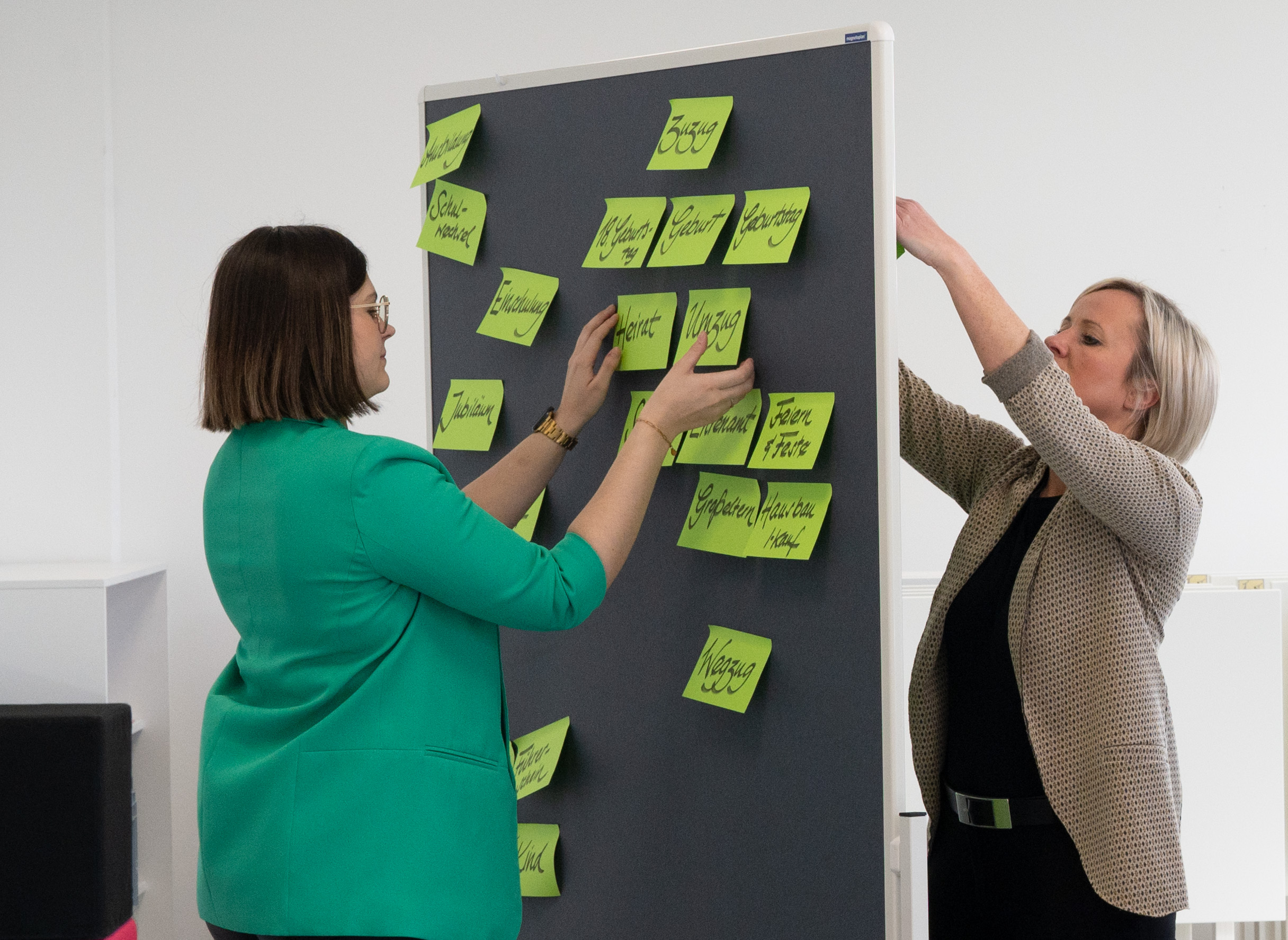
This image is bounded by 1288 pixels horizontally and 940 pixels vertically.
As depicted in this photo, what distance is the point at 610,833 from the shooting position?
142 centimetres

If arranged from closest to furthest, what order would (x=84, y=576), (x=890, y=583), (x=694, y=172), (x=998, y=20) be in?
(x=890, y=583) < (x=694, y=172) < (x=84, y=576) < (x=998, y=20)

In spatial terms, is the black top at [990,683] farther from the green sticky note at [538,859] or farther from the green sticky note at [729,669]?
the green sticky note at [538,859]

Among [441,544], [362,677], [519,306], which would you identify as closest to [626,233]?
[519,306]

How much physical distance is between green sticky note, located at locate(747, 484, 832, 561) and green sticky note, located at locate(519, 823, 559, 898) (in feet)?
1.67

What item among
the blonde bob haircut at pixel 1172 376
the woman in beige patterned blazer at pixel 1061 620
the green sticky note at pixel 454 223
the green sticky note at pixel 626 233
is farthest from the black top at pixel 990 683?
the green sticky note at pixel 454 223

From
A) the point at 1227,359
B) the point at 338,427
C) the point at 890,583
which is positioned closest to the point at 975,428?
the point at 890,583

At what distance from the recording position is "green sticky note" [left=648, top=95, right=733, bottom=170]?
126 cm

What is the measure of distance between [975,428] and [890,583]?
0.42 metres

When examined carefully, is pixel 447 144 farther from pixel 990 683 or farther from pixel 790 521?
pixel 990 683

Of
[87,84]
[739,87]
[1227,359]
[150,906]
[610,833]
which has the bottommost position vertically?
[150,906]

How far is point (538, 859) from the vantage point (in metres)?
1.47

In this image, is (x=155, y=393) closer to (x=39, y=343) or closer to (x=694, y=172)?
(x=39, y=343)

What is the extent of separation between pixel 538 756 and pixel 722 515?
0.44 metres

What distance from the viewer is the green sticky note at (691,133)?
1257 millimetres
